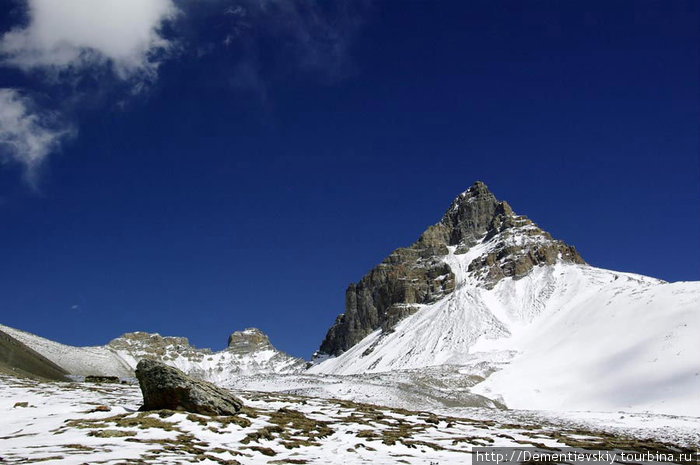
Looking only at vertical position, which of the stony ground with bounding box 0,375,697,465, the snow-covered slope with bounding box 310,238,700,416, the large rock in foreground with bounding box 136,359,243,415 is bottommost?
the stony ground with bounding box 0,375,697,465

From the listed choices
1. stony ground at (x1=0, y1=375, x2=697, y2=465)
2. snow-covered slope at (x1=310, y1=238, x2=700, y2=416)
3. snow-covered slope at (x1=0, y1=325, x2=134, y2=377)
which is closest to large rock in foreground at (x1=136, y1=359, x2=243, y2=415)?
stony ground at (x1=0, y1=375, x2=697, y2=465)

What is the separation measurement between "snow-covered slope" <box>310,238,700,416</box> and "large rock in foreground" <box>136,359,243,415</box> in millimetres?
46614

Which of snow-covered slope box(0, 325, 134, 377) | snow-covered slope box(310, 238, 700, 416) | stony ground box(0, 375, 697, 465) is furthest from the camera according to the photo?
snow-covered slope box(0, 325, 134, 377)

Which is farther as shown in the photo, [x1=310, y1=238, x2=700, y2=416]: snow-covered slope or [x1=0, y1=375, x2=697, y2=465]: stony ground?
[x1=310, y1=238, x2=700, y2=416]: snow-covered slope

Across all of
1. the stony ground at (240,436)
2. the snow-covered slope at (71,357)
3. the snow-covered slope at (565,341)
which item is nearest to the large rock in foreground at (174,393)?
the stony ground at (240,436)

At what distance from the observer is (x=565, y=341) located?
101 metres

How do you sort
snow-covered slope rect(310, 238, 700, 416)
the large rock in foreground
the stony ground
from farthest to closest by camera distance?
snow-covered slope rect(310, 238, 700, 416) → the large rock in foreground → the stony ground

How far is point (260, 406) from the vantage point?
29125 mm

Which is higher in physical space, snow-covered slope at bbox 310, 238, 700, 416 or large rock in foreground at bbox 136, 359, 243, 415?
snow-covered slope at bbox 310, 238, 700, 416

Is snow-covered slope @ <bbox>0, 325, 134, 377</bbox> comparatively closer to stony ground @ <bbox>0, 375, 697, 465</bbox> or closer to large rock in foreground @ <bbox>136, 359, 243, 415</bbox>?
stony ground @ <bbox>0, 375, 697, 465</bbox>

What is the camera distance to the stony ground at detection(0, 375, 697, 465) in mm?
16438

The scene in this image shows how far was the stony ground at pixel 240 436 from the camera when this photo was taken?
16.4 m

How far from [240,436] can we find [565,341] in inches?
3716

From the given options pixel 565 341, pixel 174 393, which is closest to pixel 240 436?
pixel 174 393
